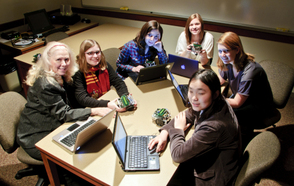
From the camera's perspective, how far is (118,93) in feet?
6.41

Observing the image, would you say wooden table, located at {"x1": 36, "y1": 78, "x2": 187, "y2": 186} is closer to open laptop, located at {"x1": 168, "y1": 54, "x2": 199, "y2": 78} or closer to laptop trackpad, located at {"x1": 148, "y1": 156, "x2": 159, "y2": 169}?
laptop trackpad, located at {"x1": 148, "y1": 156, "x2": 159, "y2": 169}

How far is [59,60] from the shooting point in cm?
172

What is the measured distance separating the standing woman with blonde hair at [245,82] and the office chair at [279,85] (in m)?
0.08

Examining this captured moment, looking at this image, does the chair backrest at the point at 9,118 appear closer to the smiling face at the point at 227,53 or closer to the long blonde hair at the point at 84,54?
the long blonde hair at the point at 84,54

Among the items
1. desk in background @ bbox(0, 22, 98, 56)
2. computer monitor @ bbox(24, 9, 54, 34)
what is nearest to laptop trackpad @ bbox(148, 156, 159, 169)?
desk in background @ bbox(0, 22, 98, 56)

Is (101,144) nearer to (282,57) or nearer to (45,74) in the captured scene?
(45,74)

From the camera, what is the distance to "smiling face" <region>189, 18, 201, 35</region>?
2446 mm

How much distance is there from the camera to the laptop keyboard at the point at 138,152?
1.28 meters

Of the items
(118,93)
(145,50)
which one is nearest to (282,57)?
(145,50)

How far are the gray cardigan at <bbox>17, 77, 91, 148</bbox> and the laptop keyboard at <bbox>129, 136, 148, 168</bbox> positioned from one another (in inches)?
18.8

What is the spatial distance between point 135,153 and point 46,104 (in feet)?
2.67

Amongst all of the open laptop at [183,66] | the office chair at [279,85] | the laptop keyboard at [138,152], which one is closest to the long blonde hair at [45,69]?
the laptop keyboard at [138,152]

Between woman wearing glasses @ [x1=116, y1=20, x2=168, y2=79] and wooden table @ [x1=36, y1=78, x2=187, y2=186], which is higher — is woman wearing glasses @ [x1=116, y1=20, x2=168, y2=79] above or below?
above

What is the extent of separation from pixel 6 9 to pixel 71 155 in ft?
10.7
